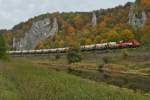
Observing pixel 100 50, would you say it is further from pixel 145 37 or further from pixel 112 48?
pixel 145 37

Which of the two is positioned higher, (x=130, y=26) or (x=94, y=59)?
(x=130, y=26)

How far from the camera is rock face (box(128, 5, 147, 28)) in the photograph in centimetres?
18414

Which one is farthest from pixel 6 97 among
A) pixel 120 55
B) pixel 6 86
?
pixel 120 55

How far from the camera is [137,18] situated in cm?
19150

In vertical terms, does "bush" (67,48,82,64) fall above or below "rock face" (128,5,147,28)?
below

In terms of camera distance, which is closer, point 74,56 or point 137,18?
point 74,56

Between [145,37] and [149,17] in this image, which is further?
[149,17]

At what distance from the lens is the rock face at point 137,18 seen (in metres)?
184

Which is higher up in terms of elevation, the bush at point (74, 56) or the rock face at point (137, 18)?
the rock face at point (137, 18)

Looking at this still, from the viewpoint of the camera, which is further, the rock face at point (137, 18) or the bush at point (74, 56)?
the rock face at point (137, 18)

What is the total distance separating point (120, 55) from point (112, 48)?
17145 millimetres

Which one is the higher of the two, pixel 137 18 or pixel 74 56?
pixel 137 18

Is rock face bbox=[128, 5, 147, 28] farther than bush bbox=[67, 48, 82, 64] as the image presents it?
Yes

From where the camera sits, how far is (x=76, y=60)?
12206 cm
